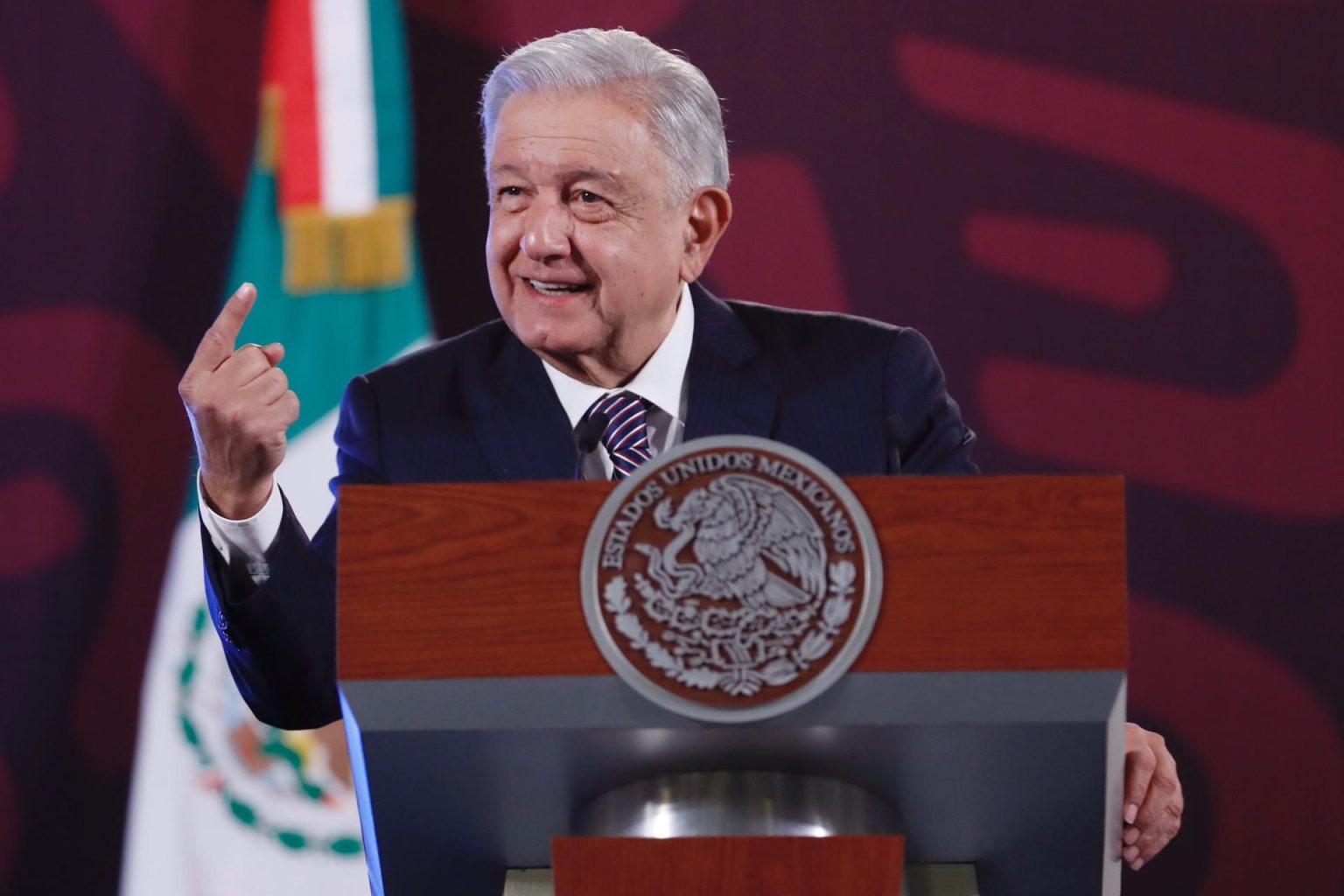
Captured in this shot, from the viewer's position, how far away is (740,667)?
3.53 feet

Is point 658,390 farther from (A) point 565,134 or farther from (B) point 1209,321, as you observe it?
(B) point 1209,321

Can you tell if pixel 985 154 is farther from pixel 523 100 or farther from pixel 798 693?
pixel 798 693

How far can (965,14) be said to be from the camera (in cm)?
285

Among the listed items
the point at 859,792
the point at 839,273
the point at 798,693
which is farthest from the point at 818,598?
the point at 839,273

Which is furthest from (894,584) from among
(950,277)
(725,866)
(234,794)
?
(234,794)

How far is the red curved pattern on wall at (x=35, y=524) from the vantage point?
2.75 metres

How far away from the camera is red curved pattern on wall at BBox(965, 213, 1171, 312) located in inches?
110

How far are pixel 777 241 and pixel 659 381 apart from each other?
1.05 metres

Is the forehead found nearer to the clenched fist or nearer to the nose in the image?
the nose

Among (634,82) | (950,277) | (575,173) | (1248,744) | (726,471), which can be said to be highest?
(950,277)

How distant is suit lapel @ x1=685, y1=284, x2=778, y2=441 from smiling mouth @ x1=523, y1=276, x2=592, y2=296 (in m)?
0.15

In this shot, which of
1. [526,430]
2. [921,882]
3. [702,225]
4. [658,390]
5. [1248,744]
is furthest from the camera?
[1248,744]

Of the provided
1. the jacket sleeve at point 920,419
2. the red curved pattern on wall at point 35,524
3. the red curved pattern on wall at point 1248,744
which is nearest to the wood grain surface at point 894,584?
the jacket sleeve at point 920,419

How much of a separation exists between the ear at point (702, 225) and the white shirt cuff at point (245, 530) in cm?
63
